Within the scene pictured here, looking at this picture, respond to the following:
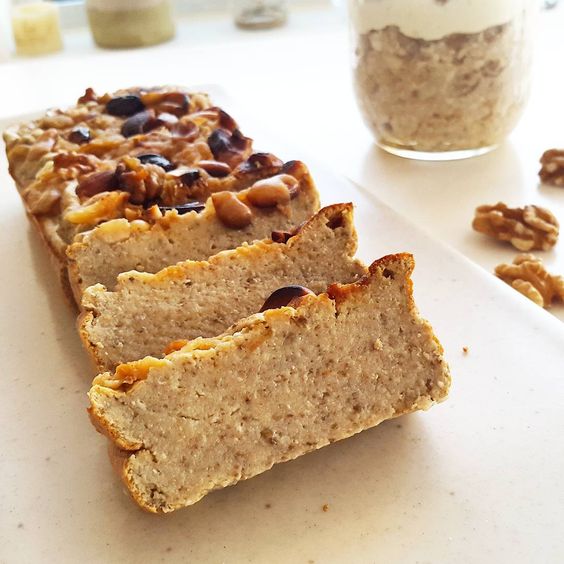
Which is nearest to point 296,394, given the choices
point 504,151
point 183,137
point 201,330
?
point 201,330

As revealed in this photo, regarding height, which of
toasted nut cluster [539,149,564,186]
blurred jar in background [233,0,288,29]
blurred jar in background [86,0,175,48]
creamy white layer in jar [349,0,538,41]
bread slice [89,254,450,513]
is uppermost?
creamy white layer in jar [349,0,538,41]

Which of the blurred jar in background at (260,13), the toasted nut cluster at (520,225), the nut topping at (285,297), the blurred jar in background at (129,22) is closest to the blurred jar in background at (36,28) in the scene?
the blurred jar in background at (129,22)

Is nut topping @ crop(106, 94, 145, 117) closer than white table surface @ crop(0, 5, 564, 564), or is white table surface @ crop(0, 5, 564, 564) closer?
white table surface @ crop(0, 5, 564, 564)

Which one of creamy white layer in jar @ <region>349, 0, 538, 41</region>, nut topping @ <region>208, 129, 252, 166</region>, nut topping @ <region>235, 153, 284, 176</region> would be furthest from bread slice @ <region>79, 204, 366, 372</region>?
creamy white layer in jar @ <region>349, 0, 538, 41</region>

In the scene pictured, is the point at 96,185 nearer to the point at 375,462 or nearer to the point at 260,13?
the point at 375,462

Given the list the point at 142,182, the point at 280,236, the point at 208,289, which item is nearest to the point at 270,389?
the point at 208,289

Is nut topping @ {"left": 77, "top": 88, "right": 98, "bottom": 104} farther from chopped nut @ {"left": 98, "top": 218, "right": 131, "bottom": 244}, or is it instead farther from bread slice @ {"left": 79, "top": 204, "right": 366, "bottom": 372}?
bread slice @ {"left": 79, "top": 204, "right": 366, "bottom": 372}
